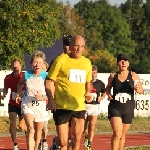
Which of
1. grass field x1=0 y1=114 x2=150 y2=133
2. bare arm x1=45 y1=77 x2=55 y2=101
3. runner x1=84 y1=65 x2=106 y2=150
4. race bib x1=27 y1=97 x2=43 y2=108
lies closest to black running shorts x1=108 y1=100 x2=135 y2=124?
race bib x1=27 y1=97 x2=43 y2=108

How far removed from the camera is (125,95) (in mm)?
16609

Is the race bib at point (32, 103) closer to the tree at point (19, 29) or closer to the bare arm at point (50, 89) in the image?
the bare arm at point (50, 89)

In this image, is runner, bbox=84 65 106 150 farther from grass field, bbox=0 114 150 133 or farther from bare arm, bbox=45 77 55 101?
grass field, bbox=0 114 150 133

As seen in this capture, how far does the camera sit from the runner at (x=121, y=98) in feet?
54.2

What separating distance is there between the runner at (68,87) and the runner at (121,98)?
2863 millimetres

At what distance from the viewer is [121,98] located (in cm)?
1664

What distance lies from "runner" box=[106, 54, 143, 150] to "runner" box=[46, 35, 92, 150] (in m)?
2.86

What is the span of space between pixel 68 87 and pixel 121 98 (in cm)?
322

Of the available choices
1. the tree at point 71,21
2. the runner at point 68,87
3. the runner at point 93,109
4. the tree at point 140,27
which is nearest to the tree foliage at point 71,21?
the tree at point 71,21

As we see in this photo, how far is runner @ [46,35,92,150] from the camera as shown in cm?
1356

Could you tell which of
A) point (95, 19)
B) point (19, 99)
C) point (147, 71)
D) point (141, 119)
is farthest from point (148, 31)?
point (19, 99)

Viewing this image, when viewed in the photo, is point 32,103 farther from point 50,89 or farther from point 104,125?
point 104,125

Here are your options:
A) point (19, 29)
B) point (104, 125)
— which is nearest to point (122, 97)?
point (104, 125)

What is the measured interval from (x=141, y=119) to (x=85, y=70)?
26.6 m
